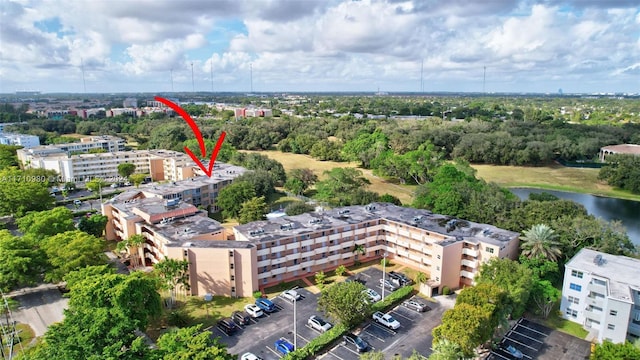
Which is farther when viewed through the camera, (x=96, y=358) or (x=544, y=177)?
(x=544, y=177)

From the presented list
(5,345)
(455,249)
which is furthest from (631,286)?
(5,345)

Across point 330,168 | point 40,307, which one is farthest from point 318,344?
point 330,168

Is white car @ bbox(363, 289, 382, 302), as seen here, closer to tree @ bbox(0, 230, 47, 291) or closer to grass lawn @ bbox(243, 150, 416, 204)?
tree @ bbox(0, 230, 47, 291)

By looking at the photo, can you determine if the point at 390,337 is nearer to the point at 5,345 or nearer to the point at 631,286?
the point at 631,286

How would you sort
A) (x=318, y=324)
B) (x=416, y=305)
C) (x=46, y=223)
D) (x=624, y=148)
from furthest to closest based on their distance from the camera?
(x=624, y=148) → (x=46, y=223) → (x=416, y=305) → (x=318, y=324)

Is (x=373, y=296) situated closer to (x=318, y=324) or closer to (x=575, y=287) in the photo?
(x=318, y=324)

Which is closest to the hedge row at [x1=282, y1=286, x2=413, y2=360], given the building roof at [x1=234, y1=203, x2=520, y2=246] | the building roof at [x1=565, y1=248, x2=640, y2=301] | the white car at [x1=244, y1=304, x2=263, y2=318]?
the white car at [x1=244, y1=304, x2=263, y2=318]
